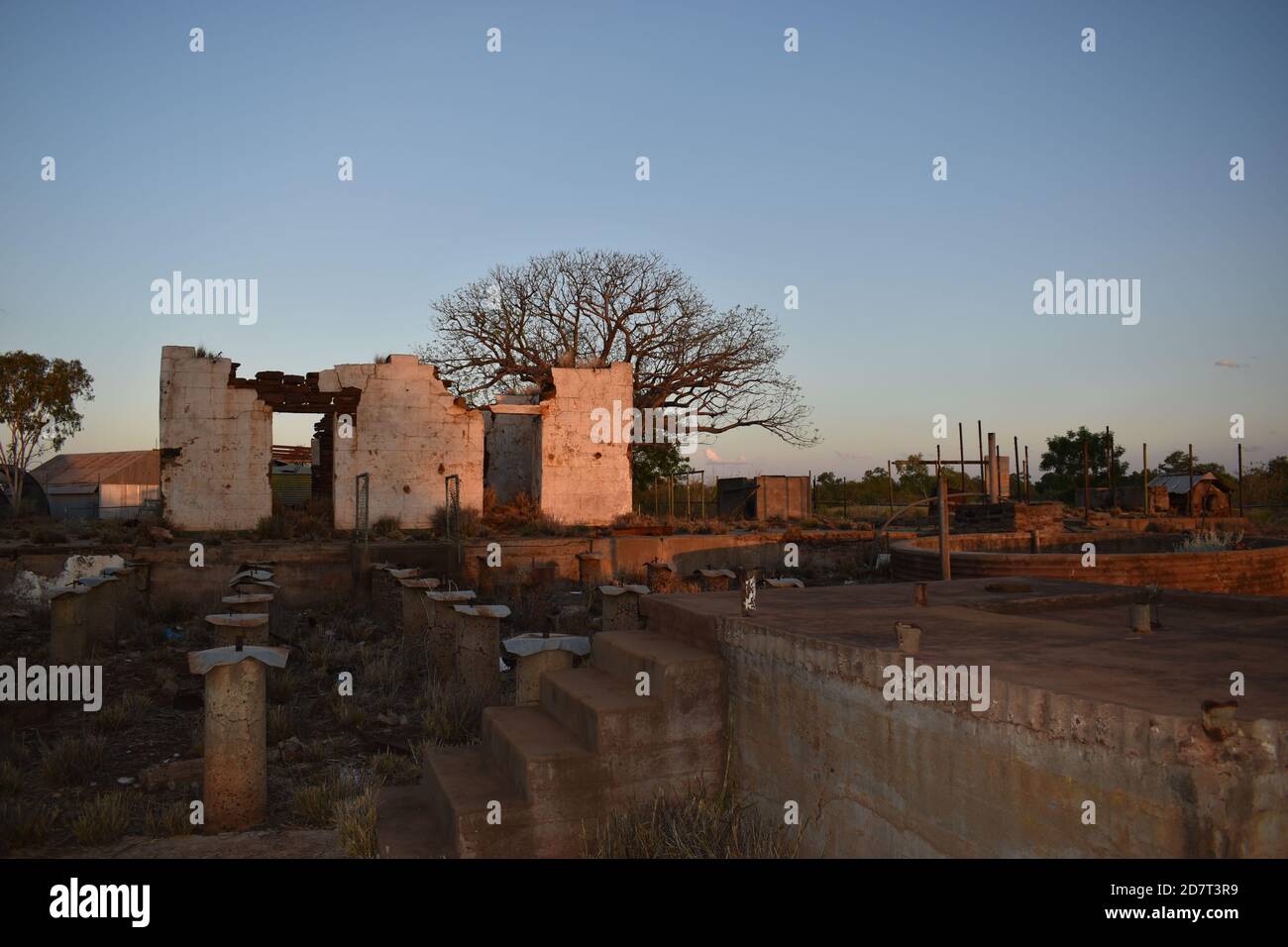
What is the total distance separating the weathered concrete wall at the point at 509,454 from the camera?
2606 cm

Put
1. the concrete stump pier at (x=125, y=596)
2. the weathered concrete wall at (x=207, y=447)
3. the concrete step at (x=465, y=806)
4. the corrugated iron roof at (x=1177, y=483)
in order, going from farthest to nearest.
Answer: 1. the corrugated iron roof at (x=1177, y=483)
2. the weathered concrete wall at (x=207, y=447)
3. the concrete stump pier at (x=125, y=596)
4. the concrete step at (x=465, y=806)

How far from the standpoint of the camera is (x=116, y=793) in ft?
19.4

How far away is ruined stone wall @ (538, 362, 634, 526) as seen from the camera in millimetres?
21453

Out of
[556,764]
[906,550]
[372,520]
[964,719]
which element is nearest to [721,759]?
[556,764]

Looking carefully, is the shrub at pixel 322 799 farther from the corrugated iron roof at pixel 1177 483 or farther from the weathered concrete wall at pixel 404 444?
the corrugated iron roof at pixel 1177 483

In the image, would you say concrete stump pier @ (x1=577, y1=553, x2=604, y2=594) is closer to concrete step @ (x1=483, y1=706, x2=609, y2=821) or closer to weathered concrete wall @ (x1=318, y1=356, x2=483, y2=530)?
weathered concrete wall @ (x1=318, y1=356, x2=483, y2=530)

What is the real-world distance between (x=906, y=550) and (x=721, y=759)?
939 cm

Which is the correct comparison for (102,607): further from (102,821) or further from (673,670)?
(673,670)

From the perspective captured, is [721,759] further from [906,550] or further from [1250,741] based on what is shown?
[906,550]

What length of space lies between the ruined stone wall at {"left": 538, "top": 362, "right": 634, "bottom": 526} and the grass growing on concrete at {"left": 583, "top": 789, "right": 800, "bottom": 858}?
53.9 feet

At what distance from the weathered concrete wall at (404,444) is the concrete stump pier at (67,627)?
9.71 meters

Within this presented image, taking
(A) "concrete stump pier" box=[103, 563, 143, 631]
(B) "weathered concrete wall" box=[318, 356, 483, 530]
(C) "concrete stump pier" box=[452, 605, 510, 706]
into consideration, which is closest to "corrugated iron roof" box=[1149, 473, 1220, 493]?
(B) "weathered concrete wall" box=[318, 356, 483, 530]

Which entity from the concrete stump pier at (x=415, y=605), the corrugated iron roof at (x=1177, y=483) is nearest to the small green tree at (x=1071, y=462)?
the corrugated iron roof at (x=1177, y=483)
